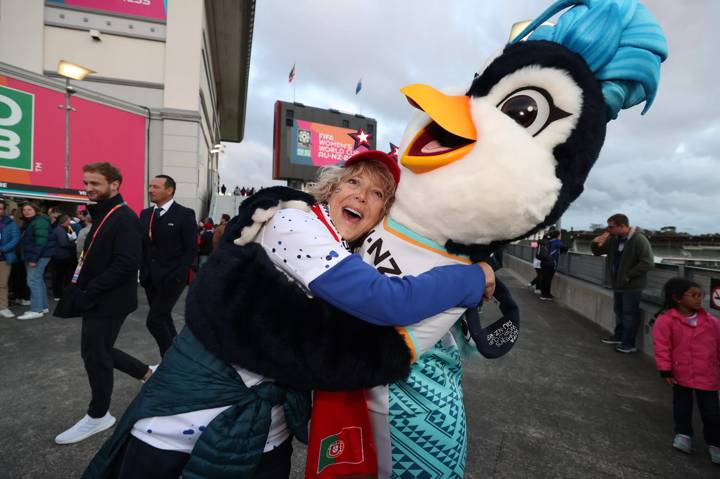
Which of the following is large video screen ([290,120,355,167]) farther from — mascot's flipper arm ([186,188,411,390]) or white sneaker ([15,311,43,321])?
mascot's flipper arm ([186,188,411,390])

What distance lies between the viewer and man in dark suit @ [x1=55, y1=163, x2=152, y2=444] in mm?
2639

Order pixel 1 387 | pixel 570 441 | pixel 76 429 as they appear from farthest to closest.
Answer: pixel 1 387 < pixel 570 441 < pixel 76 429

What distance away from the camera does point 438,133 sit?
4.22ft

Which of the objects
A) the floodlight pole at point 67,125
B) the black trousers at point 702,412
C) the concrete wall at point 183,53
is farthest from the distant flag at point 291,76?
the black trousers at point 702,412

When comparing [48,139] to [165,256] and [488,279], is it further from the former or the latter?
[488,279]

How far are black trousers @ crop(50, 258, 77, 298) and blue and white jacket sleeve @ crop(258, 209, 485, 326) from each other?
7.72m

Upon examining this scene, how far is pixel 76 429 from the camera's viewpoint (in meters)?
2.68

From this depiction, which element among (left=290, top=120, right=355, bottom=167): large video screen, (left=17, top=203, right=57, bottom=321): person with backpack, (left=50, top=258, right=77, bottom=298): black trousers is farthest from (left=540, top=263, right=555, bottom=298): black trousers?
(left=290, top=120, right=355, bottom=167): large video screen

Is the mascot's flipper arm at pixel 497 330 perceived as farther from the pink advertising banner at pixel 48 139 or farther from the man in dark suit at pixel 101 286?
the pink advertising banner at pixel 48 139

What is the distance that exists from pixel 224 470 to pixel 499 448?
7.76 feet

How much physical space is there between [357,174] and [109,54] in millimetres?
12420

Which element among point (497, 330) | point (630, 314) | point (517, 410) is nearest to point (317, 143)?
point (630, 314)

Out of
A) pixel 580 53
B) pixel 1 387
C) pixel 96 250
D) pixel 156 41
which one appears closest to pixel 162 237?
pixel 96 250

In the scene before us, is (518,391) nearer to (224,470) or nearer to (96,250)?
(224,470)
